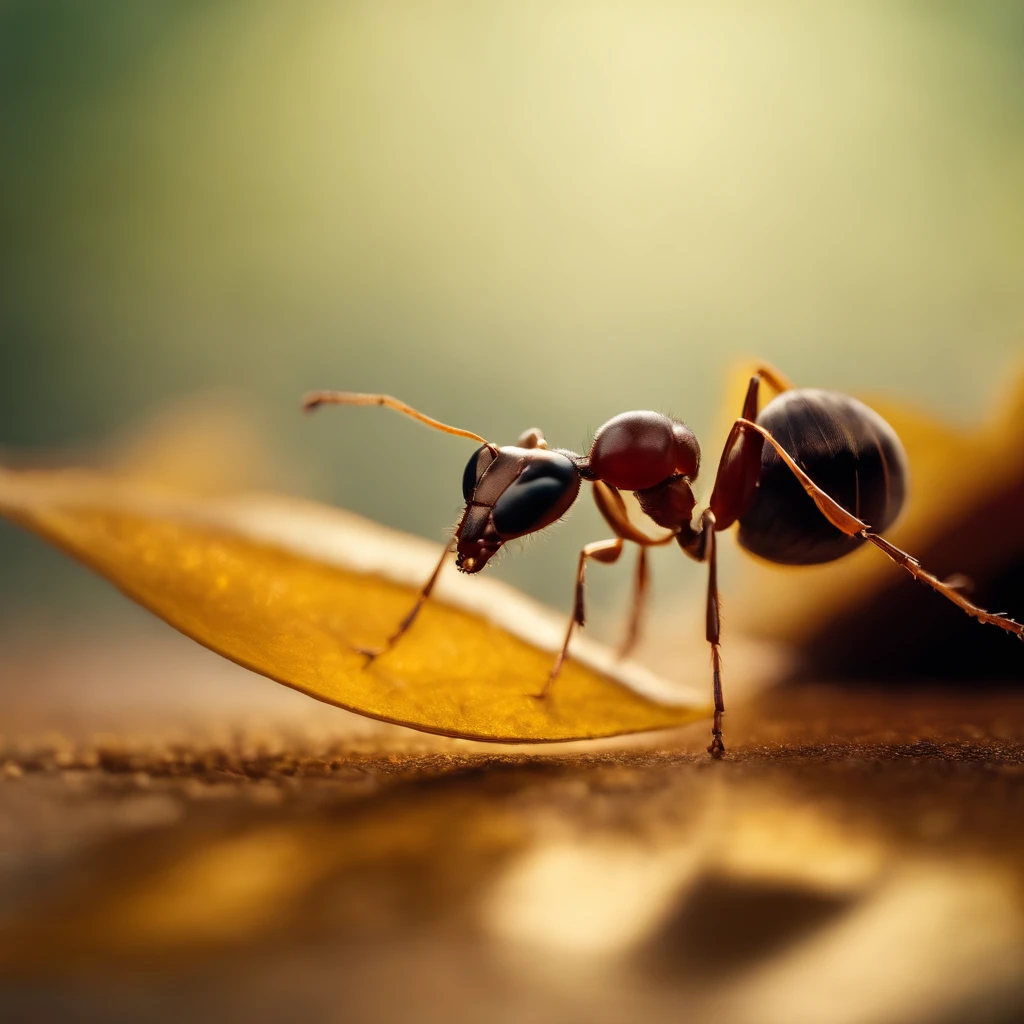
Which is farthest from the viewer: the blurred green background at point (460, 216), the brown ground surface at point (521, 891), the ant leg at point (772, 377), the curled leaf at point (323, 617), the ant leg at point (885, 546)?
the blurred green background at point (460, 216)

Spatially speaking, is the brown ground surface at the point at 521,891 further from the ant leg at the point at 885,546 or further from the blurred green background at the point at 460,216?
the blurred green background at the point at 460,216

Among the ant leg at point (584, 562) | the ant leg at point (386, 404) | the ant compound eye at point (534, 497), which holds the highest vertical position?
the ant leg at point (386, 404)

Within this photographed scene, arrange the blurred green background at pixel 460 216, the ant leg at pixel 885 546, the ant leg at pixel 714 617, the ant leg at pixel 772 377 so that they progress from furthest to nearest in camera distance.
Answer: the blurred green background at pixel 460 216 → the ant leg at pixel 772 377 → the ant leg at pixel 885 546 → the ant leg at pixel 714 617

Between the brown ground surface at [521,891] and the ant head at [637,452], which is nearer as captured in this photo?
the brown ground surface at [521,891]

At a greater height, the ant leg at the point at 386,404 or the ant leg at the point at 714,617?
the ant leg at the point at 386,404

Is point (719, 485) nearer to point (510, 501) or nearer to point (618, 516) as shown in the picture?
point (618, 516)

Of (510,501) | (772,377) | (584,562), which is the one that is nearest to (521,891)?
(510,501)

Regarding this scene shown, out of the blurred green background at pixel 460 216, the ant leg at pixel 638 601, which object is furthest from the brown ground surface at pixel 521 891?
the blurred green background at pixel 460 216

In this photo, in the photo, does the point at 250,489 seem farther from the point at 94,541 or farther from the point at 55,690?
the point at 94,541
